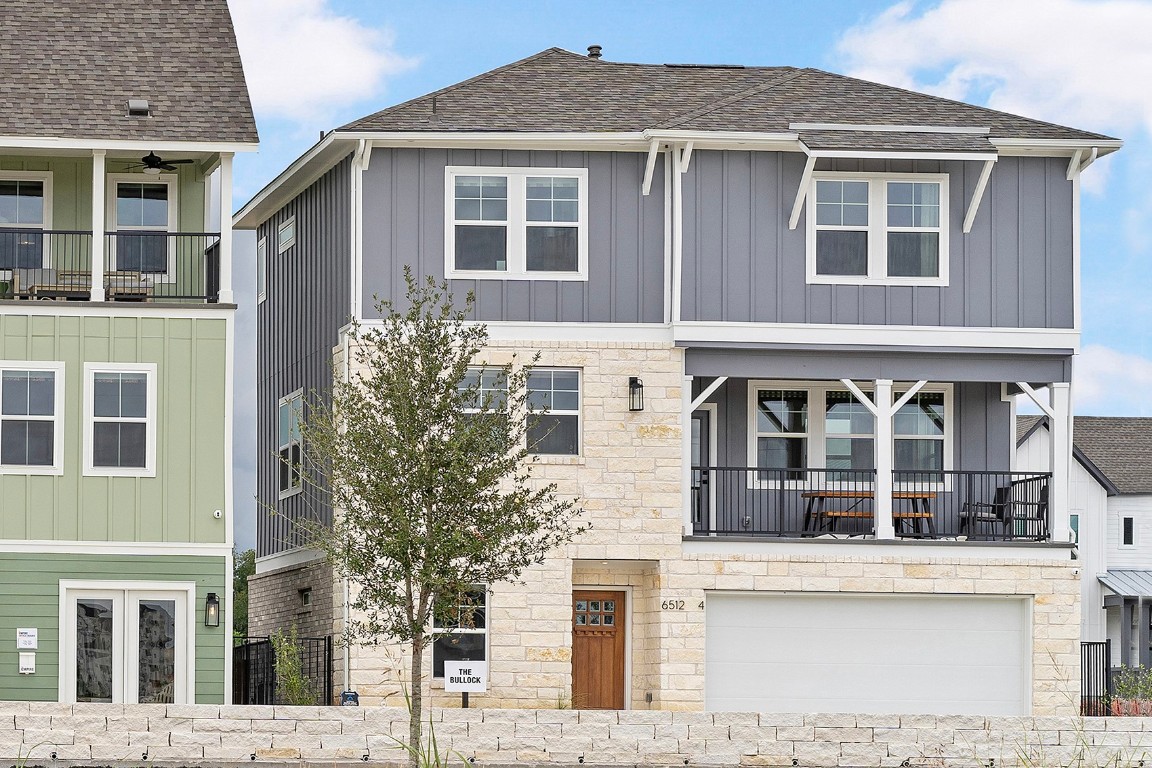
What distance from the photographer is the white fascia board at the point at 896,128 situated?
85.6 feet

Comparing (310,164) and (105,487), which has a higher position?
(310,164)

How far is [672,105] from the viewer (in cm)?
2788

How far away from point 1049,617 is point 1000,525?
2.30 m

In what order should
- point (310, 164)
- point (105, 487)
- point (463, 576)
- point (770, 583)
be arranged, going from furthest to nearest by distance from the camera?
point (310, 164) → point (770, 583) → point (105, 487) → point (463, 576)

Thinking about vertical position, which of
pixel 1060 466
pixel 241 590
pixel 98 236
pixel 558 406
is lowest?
pixel 241 590

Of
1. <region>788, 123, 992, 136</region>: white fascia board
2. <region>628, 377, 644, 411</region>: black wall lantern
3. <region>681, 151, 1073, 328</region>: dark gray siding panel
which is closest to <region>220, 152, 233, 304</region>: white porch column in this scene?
<region>628, 377, 644, 411</region>: black wall lantern

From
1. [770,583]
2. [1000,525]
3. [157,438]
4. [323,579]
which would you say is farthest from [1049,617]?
[157,438]

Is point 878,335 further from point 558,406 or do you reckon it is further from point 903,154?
point 558,406

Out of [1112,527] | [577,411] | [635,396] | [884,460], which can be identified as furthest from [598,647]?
[1112,527]

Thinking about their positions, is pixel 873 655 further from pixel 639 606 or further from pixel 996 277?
pixel 996 277

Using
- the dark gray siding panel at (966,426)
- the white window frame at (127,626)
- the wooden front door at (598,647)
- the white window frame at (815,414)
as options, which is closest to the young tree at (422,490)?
the white window frame at (127,626)

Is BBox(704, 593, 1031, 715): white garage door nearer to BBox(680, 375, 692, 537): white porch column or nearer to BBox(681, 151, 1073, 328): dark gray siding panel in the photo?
BBox(680, 375, 692, 537): white porch column

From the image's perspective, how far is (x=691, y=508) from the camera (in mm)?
26797

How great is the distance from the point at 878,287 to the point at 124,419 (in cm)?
1071
